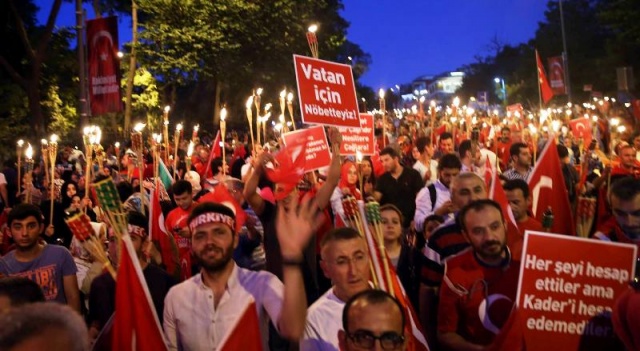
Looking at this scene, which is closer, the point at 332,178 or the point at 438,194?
the point at 332,178

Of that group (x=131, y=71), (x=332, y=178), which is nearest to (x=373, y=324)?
(x=332, y=178)

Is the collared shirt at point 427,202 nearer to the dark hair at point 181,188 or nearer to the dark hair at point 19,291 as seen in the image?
the dark hair at point 181,188

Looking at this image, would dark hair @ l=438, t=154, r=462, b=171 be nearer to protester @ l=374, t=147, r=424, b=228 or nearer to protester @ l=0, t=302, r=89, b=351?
protester @ l=374, t=147, r=424, b=228

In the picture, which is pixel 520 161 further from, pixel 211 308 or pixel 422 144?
pixel 211 308

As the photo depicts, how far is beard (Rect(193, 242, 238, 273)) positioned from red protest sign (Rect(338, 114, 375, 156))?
5130 millimetres

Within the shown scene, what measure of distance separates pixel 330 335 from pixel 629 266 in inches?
65.2

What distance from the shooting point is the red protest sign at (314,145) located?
911 cm

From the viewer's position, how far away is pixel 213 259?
4258mm

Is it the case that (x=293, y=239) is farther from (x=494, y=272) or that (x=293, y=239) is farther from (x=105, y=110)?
(x=105, y=110)

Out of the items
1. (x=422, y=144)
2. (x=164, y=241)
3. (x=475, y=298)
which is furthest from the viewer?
(x=422, y=144)

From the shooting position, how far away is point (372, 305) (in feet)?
10.5

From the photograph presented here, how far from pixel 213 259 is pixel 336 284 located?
0.73 metres

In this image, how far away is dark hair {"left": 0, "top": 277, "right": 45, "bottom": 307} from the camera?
3.63 metres

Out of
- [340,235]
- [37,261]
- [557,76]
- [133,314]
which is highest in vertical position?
[557,76]
